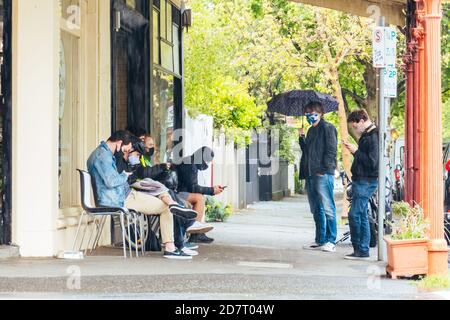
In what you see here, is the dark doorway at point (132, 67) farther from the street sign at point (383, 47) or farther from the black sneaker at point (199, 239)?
the street sign at point (383, 47)

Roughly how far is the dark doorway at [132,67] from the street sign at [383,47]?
12.6 feet

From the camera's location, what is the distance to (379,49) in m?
12.9

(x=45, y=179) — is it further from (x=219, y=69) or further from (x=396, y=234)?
(x=219, y=69)

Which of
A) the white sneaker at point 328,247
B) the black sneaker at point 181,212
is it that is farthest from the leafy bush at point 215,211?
the black sneaker at point 181,212

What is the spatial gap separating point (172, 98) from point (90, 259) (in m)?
7.41

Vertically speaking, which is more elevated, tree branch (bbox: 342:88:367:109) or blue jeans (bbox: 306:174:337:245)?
tree branch (bbox: 342:88:367:109)

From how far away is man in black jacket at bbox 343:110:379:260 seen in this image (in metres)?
13.2

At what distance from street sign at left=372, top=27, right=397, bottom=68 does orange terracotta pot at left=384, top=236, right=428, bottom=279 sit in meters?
2.88

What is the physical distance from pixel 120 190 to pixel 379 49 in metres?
3.54

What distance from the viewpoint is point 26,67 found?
38.6 ft

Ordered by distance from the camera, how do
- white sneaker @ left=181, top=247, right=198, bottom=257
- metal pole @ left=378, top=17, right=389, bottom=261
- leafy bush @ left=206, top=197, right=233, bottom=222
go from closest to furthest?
white sneaker @ left=181, top=247, right=198, bottom=257, metal pole @ left=378, top=17, right=389, bottom=261, leafy bush @ left=206, top=197, right=233, bottom=222

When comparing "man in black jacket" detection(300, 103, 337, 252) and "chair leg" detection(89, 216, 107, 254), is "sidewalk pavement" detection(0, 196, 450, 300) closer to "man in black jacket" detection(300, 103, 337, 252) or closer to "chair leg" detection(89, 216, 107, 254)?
"chair leg" detection(89, 216, 107, 254)

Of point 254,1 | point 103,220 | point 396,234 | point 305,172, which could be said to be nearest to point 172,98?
point 254,1

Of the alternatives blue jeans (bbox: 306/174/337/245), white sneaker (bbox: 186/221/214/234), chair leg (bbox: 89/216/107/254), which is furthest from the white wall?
chair leg (bbox: 89/216/107/254)
